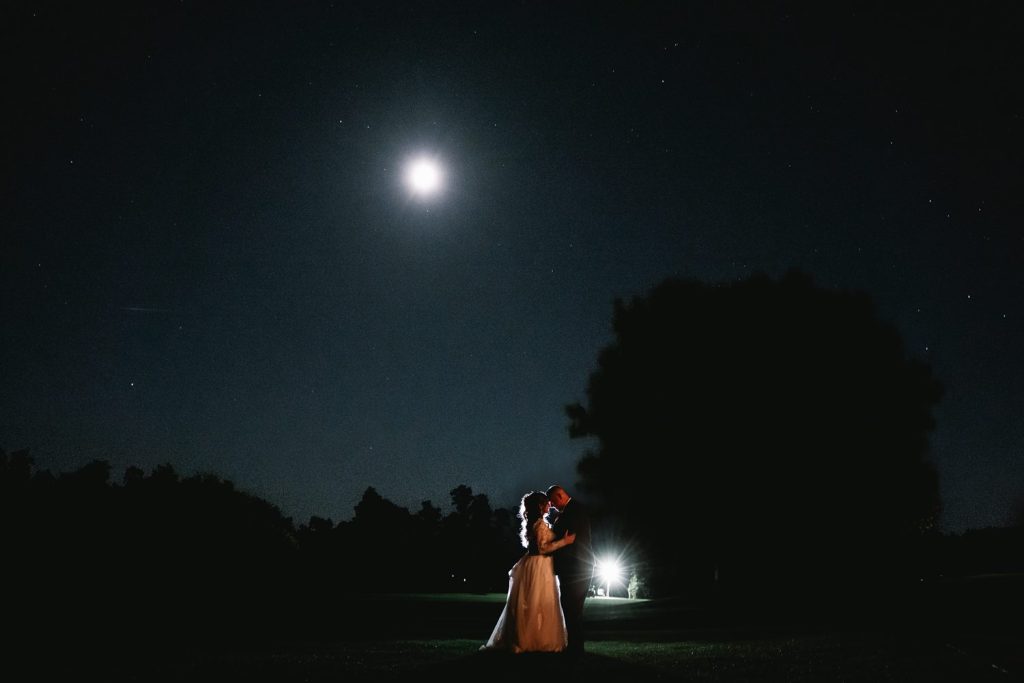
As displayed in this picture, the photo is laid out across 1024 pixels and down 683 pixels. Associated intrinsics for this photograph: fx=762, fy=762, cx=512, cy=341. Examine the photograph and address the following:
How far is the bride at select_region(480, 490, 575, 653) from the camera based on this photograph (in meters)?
10.5

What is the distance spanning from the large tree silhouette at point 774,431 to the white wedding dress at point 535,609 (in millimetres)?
20877

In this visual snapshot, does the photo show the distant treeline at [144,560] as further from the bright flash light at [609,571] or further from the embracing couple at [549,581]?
the bright flash light at [609,571]

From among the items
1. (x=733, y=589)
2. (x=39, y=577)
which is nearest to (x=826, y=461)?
(x=733, y=589)

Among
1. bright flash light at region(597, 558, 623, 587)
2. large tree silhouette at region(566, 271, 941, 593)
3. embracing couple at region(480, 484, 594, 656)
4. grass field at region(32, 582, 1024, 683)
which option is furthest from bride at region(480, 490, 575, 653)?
bright flash light at region(597, 558, 623, 587)

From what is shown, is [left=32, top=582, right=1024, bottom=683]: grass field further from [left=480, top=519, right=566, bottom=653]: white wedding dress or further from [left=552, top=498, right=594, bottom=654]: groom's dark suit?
[left=552, top=498, right=594, bottom=654]: groom's dark suit

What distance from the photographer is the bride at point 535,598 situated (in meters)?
10.5

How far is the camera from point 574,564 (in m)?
10.8

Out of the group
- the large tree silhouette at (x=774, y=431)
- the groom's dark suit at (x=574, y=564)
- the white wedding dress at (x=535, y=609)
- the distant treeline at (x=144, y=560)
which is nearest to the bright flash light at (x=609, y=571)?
the large tree silhouette at (x=774, y=431)

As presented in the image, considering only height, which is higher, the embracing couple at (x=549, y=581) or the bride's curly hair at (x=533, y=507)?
the bride's curly hair at (x=533, y=507)

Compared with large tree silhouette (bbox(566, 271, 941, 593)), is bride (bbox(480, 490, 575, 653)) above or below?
below

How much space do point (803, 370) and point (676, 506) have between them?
293 inches

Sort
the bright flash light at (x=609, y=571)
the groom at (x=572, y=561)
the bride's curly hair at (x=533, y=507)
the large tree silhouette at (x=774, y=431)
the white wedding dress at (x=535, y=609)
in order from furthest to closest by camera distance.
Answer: the bright flash light at (x=609, y=571) → the large tree silhouette at (x=774, y=431) → the bride's curly hair at (x=533, y=507) → the groom at (x=572, y=561) → the white wedding dress at (x=535, y=609)

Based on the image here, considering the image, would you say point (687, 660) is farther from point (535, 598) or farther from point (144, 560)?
point (144, 560)

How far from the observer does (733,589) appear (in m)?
32.0
